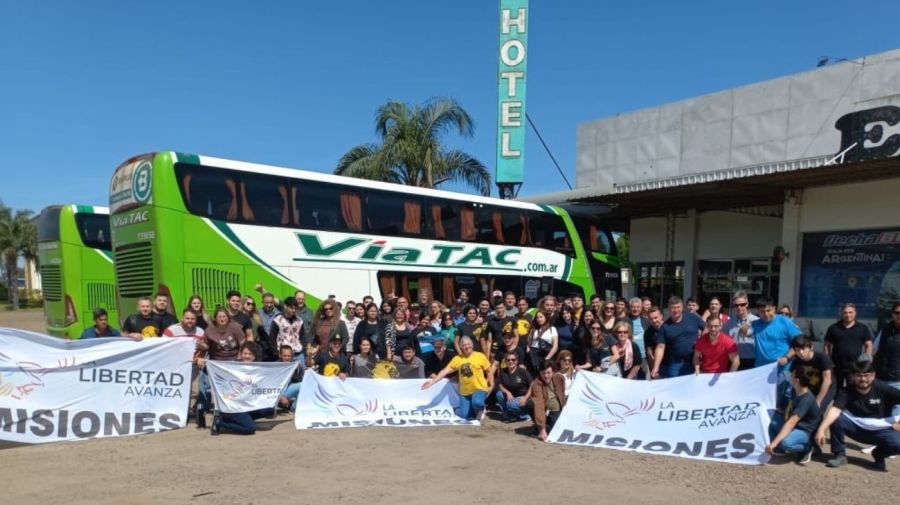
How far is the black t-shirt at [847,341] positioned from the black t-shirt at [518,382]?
3.61 metres

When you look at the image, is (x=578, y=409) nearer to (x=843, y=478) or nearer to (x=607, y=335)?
(x=607, y=335)

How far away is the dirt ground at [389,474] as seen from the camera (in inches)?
210

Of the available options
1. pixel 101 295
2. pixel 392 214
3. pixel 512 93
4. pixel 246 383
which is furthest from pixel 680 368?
pixel 512 93

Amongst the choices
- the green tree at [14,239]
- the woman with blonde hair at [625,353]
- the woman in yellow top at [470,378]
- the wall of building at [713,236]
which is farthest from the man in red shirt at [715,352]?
the green tree at [14,239]

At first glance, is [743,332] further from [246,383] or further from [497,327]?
[246,383]

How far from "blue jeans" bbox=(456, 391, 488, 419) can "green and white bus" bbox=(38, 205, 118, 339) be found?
9681 mm

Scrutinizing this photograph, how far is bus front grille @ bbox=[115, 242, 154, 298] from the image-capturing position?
10055 millimetres

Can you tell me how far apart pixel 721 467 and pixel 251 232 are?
309 inches

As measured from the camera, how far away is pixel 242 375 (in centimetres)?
799

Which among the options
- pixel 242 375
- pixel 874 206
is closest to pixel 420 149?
pixel 874 206

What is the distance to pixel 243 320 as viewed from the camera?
30.4ft

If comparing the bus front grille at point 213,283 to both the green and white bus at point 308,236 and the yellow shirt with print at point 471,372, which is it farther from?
the yellow shirt with print at point 471,372

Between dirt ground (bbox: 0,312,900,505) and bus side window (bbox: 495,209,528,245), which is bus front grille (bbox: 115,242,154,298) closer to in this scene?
dirt ground (bbox: 0,312,900,505)

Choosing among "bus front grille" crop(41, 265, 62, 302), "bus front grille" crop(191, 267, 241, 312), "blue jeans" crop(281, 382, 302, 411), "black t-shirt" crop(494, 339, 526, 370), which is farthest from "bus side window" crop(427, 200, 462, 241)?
"bus front grille" crop(41, 265, 62, 302)
